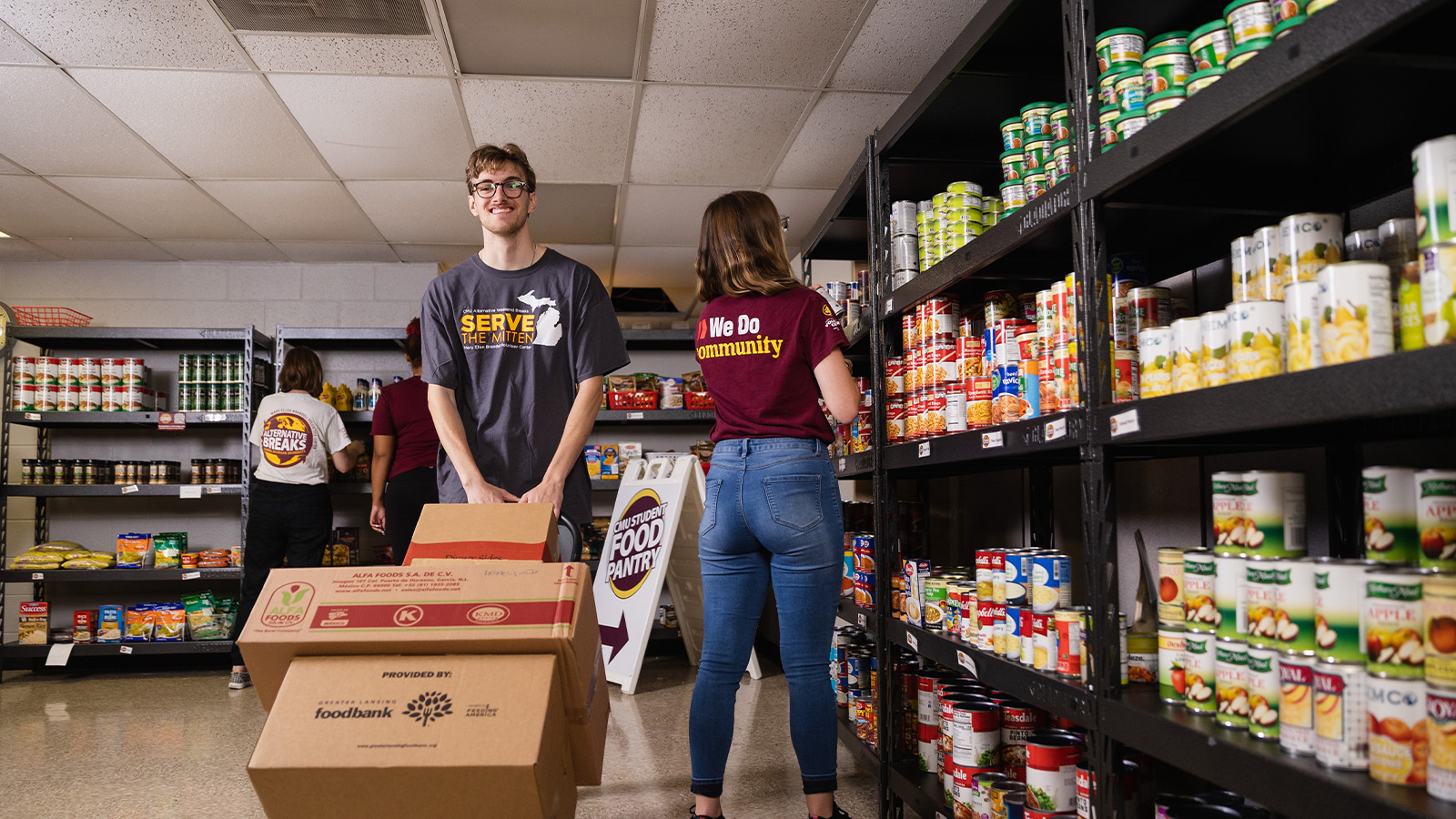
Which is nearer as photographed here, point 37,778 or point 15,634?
point 37,778

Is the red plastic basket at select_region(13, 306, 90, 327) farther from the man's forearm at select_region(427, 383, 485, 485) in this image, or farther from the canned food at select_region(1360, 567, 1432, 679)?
the canned food at select_region(1360, 567, 1432, 679)

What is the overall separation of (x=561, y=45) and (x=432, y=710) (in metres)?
2.79

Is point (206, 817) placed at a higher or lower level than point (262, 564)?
lower

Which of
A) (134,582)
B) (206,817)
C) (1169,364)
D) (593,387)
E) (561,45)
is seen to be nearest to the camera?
(1169,364)

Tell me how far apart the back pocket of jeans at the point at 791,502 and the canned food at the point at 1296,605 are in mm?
1025

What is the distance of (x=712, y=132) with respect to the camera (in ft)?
14.1

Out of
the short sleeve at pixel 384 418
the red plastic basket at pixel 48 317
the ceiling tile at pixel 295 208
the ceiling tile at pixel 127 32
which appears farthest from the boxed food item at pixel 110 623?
the ceiling tile at pixel 127 32

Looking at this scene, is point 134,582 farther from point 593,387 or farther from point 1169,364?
point 1169,364

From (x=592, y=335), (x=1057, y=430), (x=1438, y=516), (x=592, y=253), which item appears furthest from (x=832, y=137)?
(x=1438, y=516)

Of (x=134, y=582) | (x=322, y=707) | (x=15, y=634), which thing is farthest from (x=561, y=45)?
(x=15, y=634)

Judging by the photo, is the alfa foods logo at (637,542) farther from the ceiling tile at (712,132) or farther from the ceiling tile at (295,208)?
the ceiling tile at (295,208)

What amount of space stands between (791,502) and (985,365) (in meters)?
0.55

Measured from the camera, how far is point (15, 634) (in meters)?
5.72

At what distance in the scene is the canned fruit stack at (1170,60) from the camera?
50.1 inches
